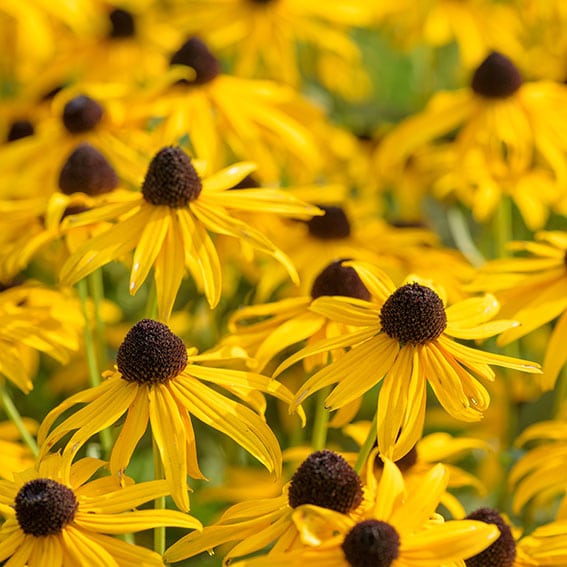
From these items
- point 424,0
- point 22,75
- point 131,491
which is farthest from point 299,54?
point 131,491

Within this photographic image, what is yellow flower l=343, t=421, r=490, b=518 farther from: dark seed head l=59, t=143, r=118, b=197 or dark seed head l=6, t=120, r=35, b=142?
dark seed head l=6, t=120, r=35, b=142

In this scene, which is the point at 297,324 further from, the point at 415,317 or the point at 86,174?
the point at 86,174

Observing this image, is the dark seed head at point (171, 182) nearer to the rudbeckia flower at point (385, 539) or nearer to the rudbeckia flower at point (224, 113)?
the rudbeckia flower at point (224, 113)

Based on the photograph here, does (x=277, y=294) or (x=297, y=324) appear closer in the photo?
(x=297, y=324)

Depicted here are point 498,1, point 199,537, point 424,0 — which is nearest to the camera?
point 199,537

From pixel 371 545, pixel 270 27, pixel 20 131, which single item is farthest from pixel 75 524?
pixel 270 27

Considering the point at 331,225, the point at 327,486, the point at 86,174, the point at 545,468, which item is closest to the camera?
the point at 327,486

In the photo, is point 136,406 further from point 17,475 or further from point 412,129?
point 412,129
